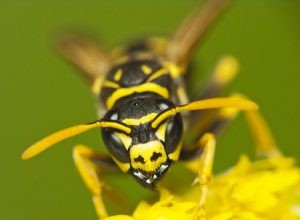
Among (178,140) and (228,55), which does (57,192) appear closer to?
(178,140)

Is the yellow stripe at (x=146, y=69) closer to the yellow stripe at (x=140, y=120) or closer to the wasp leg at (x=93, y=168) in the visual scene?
the wasp leg at (x=93, y=168)

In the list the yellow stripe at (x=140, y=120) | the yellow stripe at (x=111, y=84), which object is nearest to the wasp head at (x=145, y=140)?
the yellow stripe at (x=140, y=120)

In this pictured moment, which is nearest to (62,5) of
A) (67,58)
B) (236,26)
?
(67,58)

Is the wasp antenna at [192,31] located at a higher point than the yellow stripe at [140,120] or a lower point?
higher

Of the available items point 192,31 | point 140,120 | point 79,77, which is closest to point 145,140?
point 140,120

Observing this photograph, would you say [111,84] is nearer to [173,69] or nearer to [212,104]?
[173,69]

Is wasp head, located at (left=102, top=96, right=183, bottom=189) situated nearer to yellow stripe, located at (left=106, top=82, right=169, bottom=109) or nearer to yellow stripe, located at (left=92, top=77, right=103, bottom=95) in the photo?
yellow stripe, located at (left=106, top=82, right=169, bottom=109)
